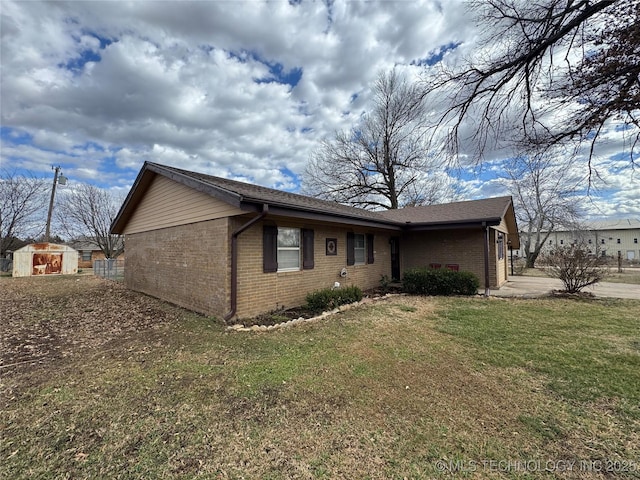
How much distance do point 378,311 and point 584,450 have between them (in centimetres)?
482

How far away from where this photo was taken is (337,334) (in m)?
5.31

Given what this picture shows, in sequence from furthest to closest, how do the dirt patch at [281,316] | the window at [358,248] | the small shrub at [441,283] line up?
the window at [358,248]
the small shrub at [441,283]
the dirt patch at [281,316]

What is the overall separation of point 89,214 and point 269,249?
27442 millimetres

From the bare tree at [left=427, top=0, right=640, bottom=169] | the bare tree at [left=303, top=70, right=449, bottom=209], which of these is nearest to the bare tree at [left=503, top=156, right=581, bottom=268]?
the bare tree at [left=303, top=70, right=449, bottom=209]

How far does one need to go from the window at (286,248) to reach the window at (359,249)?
208cm

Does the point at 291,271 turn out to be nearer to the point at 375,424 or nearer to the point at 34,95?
the point at 375,424

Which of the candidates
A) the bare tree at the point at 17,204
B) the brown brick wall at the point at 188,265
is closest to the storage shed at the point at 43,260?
the bare tree at the point at 17,204

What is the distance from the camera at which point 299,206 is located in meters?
6.74

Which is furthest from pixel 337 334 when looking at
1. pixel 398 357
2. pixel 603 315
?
pixel 603 315

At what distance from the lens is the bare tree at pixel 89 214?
25.8 meters

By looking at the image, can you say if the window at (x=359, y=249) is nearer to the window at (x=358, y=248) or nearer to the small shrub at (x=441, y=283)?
the window at (x=358, y=248)

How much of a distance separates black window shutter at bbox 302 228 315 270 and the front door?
5550 mm

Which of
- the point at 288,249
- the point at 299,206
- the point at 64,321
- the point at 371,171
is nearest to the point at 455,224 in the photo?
the point at 288,249

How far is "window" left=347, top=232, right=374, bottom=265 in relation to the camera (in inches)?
392
